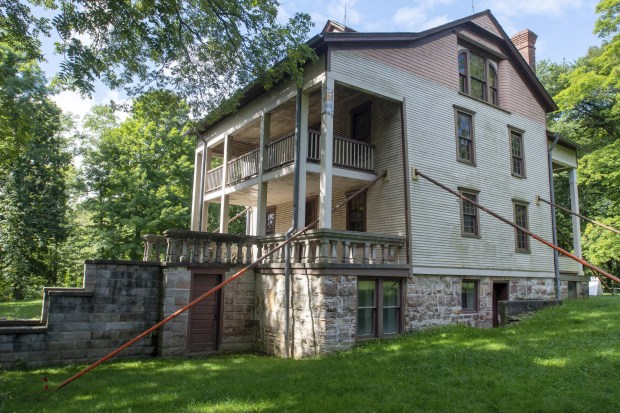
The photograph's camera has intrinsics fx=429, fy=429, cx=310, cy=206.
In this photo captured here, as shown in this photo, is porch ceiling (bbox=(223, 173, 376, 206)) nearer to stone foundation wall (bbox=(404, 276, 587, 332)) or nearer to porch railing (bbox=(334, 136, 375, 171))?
porch railing (bbox=(334, 136, 375, 171))

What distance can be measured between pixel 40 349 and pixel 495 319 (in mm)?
13500

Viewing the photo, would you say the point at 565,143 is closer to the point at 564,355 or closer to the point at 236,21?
the point at 564,355

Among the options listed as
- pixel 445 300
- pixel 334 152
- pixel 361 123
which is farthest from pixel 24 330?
pixel 361 123

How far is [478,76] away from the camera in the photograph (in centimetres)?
1631

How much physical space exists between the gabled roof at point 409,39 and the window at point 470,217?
214 inches

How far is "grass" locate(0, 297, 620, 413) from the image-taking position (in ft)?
20.5

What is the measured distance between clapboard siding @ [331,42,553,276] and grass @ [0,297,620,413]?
3625 millimetres

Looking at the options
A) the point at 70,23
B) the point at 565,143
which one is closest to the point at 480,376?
the point at 70,23

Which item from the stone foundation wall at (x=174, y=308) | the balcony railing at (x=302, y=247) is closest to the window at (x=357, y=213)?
the balcony railing at (x=302, y=247)

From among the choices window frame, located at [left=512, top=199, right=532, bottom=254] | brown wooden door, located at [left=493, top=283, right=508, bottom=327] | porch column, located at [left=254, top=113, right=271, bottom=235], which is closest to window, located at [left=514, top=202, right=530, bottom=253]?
window frame, located at [left=512, top=199, right=532, bottom=254]

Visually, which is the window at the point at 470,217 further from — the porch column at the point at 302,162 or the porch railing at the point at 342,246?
the porch column at the point at 302,162

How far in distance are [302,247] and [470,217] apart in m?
6.81

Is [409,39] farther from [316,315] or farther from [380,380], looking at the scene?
[380,380]

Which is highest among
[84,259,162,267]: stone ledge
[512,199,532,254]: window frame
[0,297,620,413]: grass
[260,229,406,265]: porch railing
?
[512,199,532,254]: window frame
